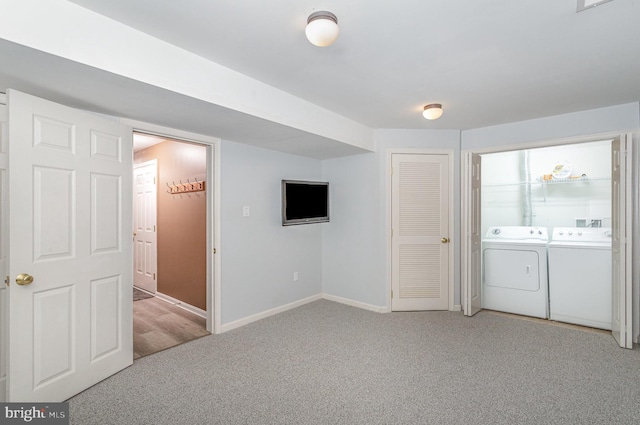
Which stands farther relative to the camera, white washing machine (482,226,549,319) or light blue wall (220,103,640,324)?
white washing machine (482,226,549,319)

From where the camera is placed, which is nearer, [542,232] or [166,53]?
[166,53]

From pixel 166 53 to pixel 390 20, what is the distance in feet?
4.47

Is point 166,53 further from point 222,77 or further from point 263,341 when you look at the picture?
point 263,341

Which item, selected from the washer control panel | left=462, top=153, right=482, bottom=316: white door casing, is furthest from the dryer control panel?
left=462, top=153, right=482, bottom=316: white door casing

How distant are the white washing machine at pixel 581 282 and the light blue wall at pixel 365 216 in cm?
106

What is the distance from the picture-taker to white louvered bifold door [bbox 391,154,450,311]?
13.2ft

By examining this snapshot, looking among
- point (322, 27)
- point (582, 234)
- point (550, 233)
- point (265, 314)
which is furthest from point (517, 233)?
point (322, 27)

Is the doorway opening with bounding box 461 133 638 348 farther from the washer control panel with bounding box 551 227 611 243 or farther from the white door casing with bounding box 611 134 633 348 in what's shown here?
the washer control panel with bounding box 551 227 611 243

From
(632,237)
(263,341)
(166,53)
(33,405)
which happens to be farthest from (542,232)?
(33,405)

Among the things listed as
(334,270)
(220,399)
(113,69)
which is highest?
(113,69)

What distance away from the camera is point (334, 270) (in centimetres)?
451

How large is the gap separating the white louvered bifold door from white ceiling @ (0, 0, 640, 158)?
104 centimetres

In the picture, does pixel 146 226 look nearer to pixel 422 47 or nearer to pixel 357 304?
pixel 357 304

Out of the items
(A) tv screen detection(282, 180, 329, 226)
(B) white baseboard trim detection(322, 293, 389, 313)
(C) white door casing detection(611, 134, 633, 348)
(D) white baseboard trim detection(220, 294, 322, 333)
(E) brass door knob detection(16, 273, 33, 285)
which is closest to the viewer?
(E) brass door knob detection(16, 273, 33, 285)
